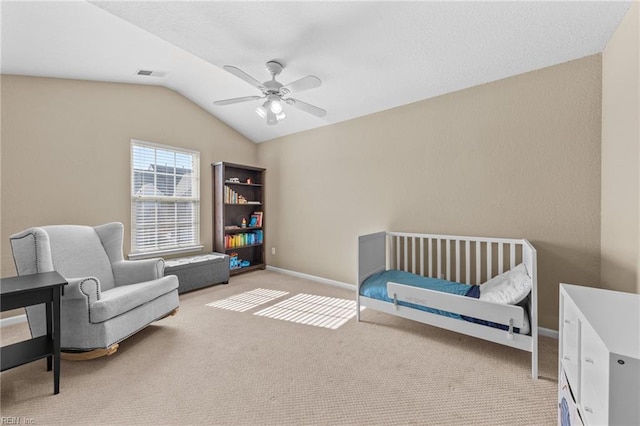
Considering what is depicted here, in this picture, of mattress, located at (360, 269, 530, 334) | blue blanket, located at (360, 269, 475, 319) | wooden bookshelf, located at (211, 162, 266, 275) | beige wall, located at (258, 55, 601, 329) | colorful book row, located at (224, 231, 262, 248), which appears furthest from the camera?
colorful book row, located at (224, 231, 262, 248)

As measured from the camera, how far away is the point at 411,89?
284cm

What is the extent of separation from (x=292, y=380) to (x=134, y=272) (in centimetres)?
194

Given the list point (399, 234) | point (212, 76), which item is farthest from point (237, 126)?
point (399, 234)

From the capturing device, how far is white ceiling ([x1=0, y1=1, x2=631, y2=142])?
1.78 metres

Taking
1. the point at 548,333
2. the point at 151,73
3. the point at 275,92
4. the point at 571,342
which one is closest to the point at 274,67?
the point at 275,92

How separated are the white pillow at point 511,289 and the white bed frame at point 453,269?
0.16 ft

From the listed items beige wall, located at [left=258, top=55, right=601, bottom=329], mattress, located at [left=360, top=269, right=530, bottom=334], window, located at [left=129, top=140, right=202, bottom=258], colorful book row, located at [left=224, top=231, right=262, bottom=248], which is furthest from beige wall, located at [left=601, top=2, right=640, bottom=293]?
window, located at [left=129, top=140, right=202, bottom=258]

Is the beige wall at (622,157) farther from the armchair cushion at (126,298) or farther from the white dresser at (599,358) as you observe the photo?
the armchair cushion at (126,298)

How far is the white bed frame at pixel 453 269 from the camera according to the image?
1821 mm

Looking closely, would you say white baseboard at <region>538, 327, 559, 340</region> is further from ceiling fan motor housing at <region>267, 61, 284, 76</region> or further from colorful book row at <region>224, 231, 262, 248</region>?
colorful book row at <region>224, 231, 262, 248</region>

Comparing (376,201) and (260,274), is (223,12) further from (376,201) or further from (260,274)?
(260,274)

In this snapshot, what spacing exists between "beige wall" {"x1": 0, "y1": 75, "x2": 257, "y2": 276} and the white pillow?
4.12m

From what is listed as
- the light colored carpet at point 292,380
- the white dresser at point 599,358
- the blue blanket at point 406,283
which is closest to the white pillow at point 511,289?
the blue blanket at point 406,283

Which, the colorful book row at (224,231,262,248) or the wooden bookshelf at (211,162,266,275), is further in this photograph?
the colorful book row at (224,231,262,248)
